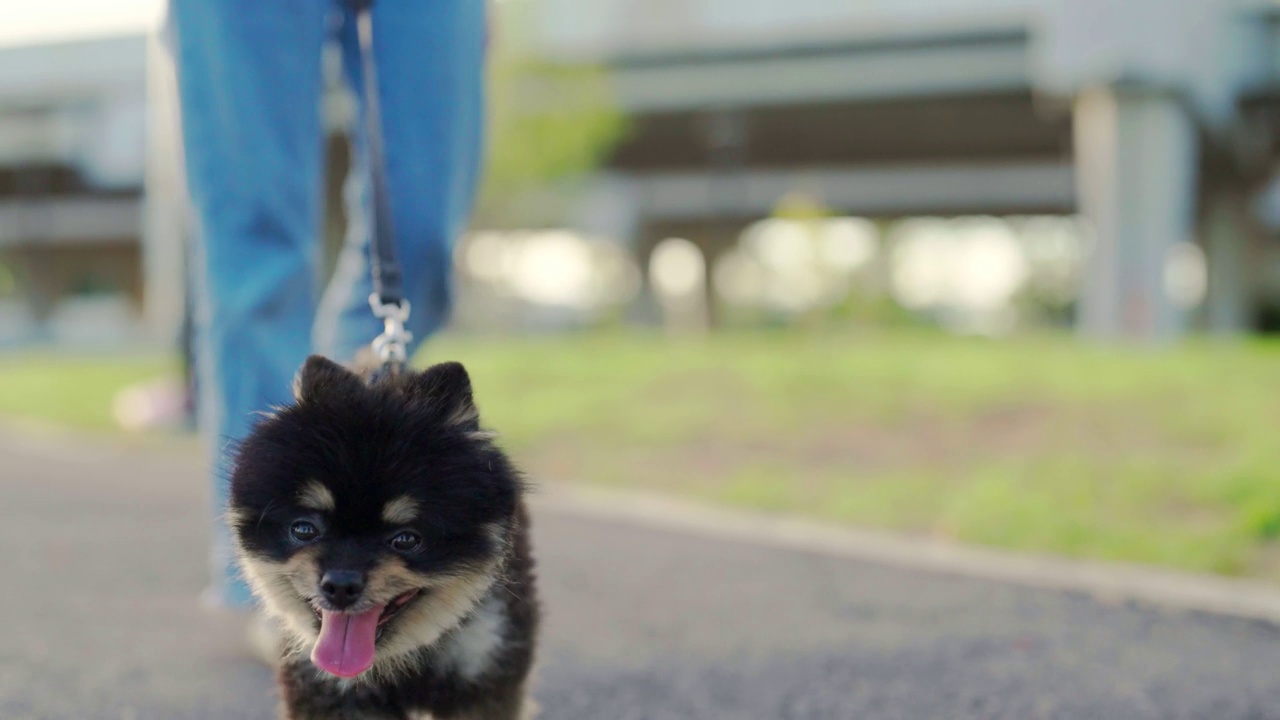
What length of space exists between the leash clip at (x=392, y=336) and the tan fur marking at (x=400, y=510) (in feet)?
1.64

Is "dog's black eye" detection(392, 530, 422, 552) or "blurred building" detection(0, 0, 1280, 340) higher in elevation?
"blurred building" detection(0, 0, 1280, 340)

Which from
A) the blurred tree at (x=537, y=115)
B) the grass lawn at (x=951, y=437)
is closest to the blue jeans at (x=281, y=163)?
the grass lawn at (x=951, y=437)

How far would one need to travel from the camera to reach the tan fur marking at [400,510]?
1.75 m

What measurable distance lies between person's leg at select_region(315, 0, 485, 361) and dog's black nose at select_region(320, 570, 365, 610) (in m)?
1.16

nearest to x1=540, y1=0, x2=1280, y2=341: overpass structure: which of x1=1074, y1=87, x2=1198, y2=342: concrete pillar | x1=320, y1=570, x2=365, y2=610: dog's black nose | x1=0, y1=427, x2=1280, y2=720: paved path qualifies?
x1=1074, y1=87, x2=1198, y2=342: concrete pillar

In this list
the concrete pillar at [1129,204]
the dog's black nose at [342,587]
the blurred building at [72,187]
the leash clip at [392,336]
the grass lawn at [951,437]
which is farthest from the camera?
the blurred building at [72,187]

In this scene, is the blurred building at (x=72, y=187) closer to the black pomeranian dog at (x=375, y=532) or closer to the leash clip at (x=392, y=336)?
the leash clip at (x=392, y=336)

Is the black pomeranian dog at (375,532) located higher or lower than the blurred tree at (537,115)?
lower

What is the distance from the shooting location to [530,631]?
2.14 meters

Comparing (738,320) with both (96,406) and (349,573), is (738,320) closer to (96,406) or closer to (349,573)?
(96,406)

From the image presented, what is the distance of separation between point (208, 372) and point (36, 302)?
50550 mm

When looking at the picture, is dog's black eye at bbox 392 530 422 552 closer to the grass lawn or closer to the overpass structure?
the grass lawn

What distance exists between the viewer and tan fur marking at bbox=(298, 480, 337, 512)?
1.75 meters

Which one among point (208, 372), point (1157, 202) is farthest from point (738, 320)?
point (208, 372)
